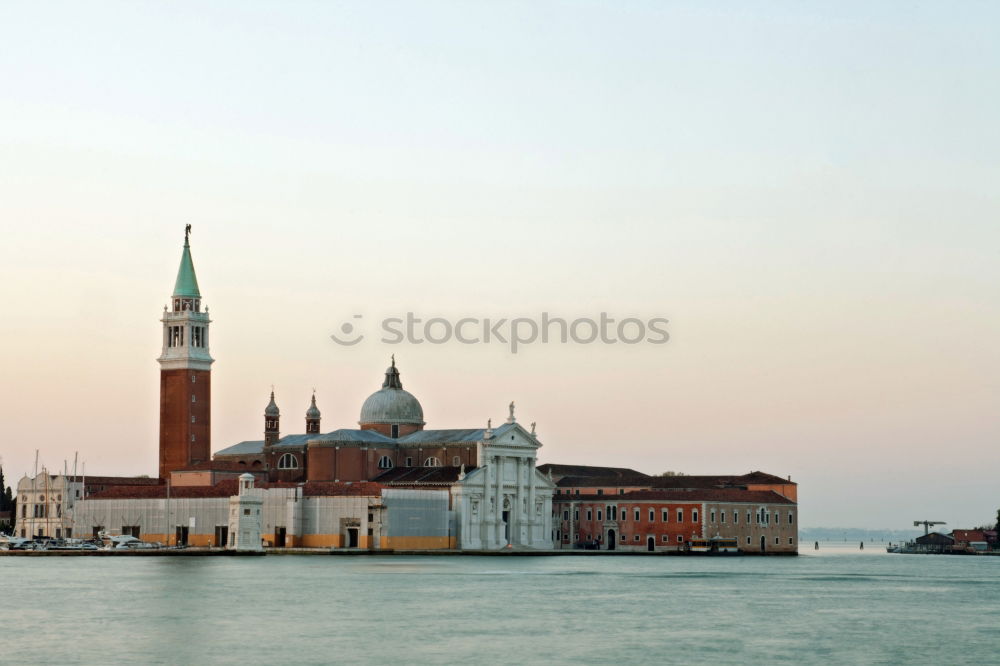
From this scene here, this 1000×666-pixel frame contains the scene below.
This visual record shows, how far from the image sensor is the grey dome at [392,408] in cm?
10262

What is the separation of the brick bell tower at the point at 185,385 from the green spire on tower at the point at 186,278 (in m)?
0.06

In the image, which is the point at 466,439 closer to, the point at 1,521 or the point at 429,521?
the point at 429,521

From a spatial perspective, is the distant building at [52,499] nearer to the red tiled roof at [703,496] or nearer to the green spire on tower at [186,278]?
the green spire on tower at [186,278]

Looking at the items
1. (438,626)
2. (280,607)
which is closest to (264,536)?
(280,607)

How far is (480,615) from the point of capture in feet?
151

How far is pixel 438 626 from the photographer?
42594 millimetres

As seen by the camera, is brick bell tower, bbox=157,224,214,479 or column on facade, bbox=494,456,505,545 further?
brick bell tower, bbox=157,224,214,479

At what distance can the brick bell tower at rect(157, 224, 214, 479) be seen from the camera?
335 feet

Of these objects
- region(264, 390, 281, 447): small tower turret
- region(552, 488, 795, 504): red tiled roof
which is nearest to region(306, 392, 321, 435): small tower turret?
region(264, 390, 281, 447): small tower turret

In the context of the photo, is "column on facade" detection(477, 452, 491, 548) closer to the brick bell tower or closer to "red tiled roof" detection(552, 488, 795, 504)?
"red tiled roof" detection(552, 488, 795, 504)

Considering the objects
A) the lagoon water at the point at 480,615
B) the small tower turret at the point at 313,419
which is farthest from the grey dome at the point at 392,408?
the lagoon water at the point at 480,615

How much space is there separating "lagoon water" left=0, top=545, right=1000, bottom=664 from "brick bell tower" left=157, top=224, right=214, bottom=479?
2842cm

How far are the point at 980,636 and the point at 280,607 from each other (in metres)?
19.1

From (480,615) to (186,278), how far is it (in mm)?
62485
